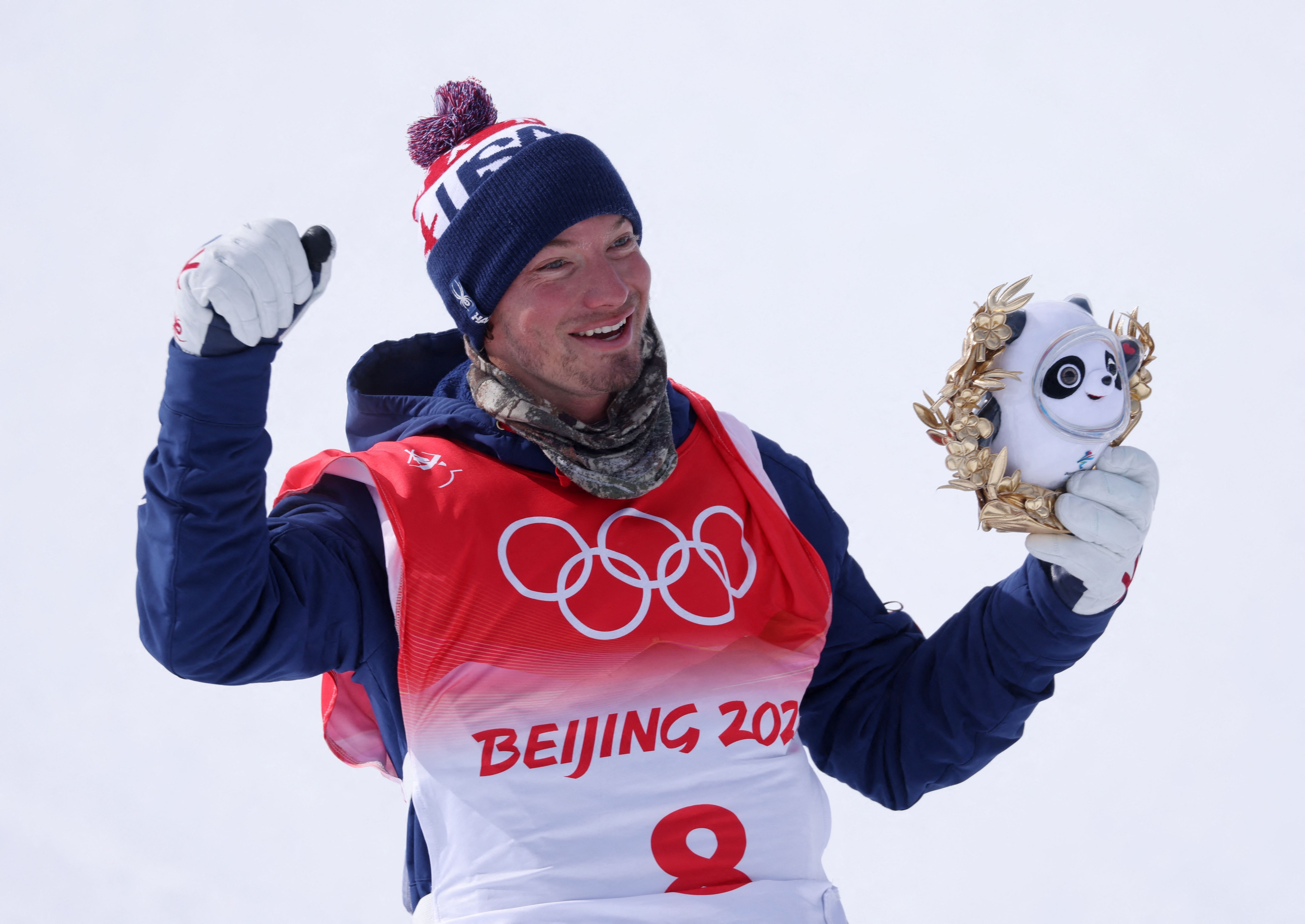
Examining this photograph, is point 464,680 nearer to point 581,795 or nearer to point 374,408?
point 581,795

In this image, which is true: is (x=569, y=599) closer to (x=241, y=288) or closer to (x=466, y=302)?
(x=466, y=302)

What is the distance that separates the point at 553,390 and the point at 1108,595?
1010 mm

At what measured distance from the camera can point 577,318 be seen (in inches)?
91.1

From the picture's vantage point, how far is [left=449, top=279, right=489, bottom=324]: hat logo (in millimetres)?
2359

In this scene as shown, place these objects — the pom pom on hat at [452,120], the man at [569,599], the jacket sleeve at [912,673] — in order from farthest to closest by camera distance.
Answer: the pom pom on hat at [452,120]
the jacket sleeve at [912,673]
the man at [569,599]

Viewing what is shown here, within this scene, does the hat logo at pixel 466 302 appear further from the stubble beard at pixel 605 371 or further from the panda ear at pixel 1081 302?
the panda ear at pixel 1081 302

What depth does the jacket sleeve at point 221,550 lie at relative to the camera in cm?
176

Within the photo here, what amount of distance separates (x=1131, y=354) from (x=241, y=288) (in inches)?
55.1

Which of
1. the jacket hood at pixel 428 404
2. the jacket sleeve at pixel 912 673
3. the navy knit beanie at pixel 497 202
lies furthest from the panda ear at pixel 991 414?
the navy knit beanie at pixel 497 202

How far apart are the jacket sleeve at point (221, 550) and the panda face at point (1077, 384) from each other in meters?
1.16

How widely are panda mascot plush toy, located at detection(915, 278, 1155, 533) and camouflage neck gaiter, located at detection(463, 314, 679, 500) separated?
446 millimetres

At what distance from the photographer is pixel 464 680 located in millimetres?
2113

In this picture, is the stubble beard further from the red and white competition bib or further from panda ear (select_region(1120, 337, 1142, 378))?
panda ear (select_region(1120, 337, 1142, 378))

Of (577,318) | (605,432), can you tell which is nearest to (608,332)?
(577,318)
